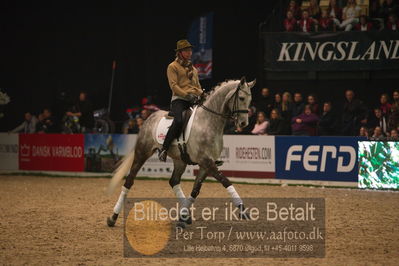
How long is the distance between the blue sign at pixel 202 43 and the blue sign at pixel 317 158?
4876 mm

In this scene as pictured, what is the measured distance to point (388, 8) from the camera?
19.8 m

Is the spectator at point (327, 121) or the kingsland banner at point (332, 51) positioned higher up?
the kingsland banner at point (332, 51)

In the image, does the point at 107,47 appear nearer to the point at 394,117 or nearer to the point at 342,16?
the point at 342,16

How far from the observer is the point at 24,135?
A: 22547mm

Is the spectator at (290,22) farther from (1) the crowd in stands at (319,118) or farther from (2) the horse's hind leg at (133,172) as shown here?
(2) the horse's hind leg at (133,172)

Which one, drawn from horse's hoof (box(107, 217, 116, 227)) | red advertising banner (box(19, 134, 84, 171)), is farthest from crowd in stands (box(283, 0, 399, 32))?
horse's hoof (box(107, 217, 116, 227))

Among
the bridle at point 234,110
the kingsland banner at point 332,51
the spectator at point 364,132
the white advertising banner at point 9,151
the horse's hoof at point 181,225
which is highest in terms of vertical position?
the kingsland banner at point 332,51

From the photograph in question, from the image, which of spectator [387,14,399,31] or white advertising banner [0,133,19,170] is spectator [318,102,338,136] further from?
white advertising banner [0,133,19,170]

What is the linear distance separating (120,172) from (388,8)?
1189 cm

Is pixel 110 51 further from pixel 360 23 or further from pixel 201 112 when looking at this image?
pixel 201 112

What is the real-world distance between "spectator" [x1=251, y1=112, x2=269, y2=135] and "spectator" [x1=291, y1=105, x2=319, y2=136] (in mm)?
891

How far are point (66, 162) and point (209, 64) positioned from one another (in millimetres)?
5751

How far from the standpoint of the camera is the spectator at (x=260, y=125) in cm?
1883

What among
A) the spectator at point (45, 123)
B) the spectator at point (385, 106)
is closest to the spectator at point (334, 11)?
the spectator at point (385, 106)
